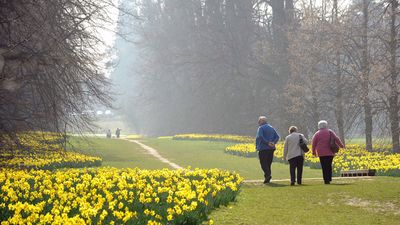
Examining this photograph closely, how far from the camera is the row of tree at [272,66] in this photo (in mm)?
26172

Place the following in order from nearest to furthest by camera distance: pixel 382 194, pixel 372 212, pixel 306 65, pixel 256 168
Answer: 1. pixel 372 212
2. pixel 382 194
3. pixel 256 168
4. pixel 306 65

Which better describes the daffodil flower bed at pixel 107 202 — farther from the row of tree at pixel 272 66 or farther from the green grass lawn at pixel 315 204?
the row of tree at pixel 272 66

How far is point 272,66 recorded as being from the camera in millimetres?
45719

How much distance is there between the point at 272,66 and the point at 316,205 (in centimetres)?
3535

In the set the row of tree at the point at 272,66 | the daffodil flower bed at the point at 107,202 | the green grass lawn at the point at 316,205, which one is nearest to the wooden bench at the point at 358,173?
the green grass lawn at the point at 316,205

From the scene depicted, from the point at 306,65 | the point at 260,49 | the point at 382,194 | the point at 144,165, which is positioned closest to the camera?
the point at 382,194

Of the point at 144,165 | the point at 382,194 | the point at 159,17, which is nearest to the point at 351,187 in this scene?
the point at 382,194

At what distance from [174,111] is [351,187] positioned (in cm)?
5600

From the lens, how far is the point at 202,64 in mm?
54562

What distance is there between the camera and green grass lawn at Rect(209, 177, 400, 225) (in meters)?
9.45

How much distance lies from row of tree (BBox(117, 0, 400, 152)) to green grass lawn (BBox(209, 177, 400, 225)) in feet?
35.8

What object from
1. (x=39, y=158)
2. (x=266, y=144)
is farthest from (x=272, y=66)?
(x=266, y=144)

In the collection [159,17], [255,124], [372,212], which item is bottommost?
[372,212]

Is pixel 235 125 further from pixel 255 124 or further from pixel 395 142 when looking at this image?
pixel 395 142
